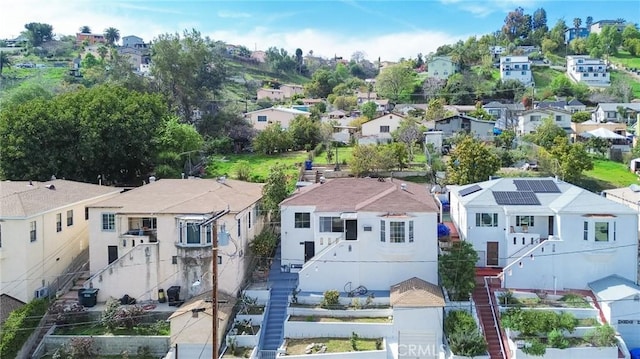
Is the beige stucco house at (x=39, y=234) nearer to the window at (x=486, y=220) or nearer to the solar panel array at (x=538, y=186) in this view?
the window at (x=486, y=220)

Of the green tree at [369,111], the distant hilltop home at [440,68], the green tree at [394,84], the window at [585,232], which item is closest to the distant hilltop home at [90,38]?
the green tree at [394,84]

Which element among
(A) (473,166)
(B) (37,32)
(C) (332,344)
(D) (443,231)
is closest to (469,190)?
(D) (443,231)

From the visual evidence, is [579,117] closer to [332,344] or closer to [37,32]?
[332,344]

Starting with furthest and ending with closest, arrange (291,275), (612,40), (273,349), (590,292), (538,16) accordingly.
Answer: (538,16), (612,40), (291,275), (590,292), (273,349)

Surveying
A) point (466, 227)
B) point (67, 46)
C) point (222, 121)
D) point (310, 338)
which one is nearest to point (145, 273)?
point (310, 338)

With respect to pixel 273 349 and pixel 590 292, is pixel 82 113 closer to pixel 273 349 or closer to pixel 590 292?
pixel 273 349
